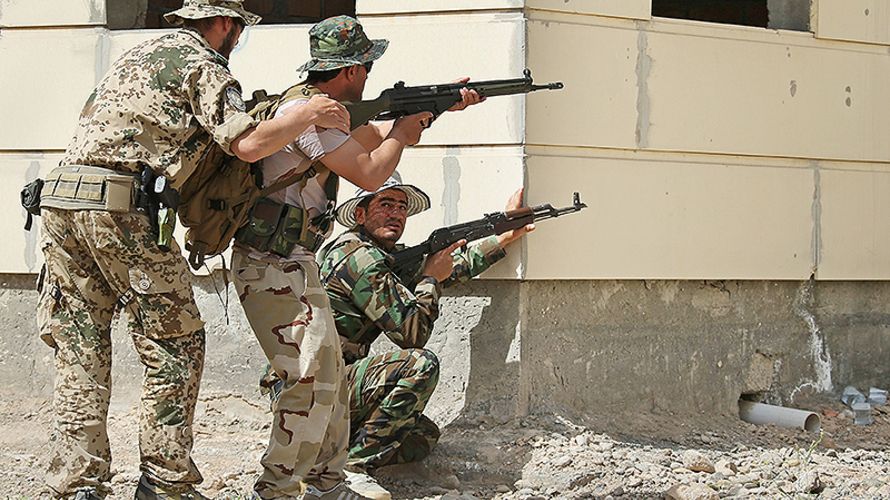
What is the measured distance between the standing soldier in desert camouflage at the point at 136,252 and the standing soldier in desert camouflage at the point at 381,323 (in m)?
0.86

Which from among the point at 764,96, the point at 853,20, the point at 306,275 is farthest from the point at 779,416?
the point at 306,275

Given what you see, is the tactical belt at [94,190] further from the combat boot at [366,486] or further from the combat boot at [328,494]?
the combat boot at [366,486]

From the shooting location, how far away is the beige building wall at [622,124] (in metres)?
5.72

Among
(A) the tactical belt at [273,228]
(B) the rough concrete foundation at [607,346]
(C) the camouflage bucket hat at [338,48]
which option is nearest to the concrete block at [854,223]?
(B) the rough concrete foundation at [607,346]

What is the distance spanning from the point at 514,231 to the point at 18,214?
8.09 feet

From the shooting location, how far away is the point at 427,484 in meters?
5.20

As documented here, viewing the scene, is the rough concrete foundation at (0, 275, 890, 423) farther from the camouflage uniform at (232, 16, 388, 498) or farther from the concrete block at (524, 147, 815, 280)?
the camouflage uniform at (232, 16, 388, 498)

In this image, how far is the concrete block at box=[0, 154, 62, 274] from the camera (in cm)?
611

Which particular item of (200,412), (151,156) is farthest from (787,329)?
(151,156)

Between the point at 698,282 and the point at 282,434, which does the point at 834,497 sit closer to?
the point at 698,282

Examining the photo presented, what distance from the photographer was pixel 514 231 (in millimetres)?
5574

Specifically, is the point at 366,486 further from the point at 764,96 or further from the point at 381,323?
the point at 764,96

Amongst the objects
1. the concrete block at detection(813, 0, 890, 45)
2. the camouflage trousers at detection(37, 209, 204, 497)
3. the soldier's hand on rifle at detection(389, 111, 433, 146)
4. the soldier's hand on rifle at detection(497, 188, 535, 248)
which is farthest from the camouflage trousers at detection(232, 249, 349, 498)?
the concrete block at detection(813, 0, 890, 45)

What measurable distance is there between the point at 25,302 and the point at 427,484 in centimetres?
231
